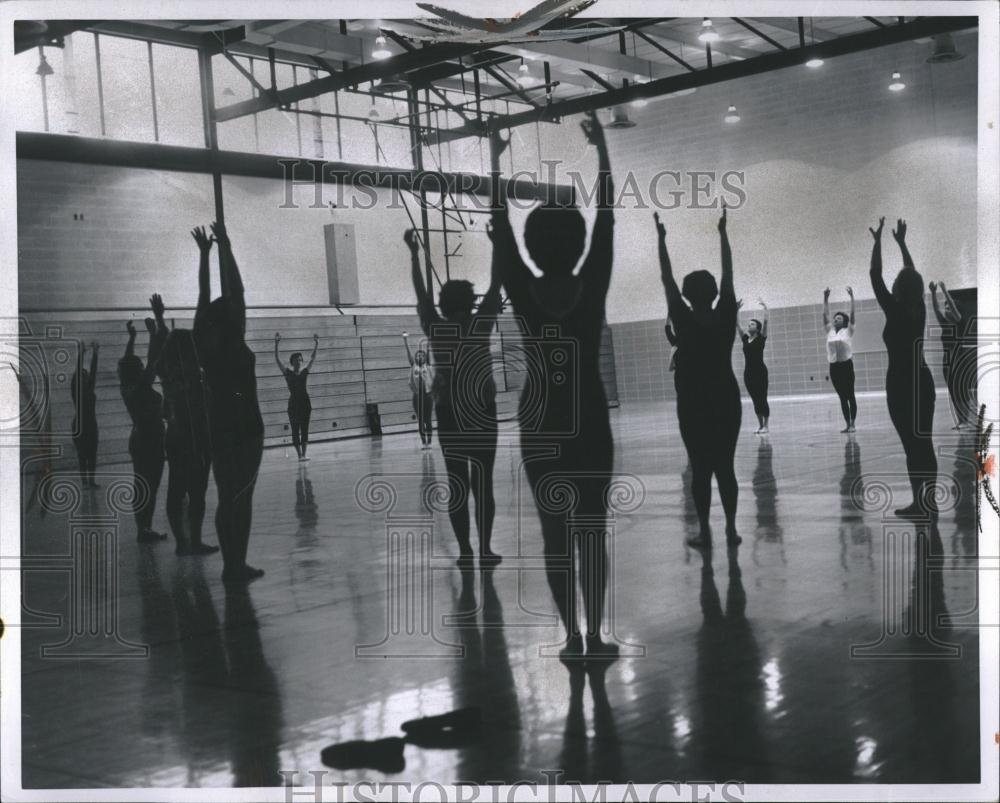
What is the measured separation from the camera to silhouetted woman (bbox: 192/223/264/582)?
3.99m

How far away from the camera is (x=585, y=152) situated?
3.82 metres

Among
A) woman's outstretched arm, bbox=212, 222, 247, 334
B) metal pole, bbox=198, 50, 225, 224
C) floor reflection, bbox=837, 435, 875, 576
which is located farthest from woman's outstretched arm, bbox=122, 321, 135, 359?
floor reflection, bbox=837, 435, 875, 576

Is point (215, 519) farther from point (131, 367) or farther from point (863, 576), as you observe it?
point (863, 576)

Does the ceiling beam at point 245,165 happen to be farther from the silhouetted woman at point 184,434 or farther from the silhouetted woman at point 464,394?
the silhouetted woman at point 184,434

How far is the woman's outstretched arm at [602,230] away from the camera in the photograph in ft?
12.5

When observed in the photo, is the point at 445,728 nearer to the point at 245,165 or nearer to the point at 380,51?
the point at 245,165

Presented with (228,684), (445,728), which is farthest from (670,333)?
(228,684)

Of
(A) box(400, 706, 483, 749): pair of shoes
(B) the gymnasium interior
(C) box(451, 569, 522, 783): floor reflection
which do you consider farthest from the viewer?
(B) the gymnasium interior

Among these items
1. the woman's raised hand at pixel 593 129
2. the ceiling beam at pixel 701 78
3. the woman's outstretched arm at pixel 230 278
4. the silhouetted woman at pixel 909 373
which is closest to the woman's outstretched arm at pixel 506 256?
the ceiling beam at pixel 701 78

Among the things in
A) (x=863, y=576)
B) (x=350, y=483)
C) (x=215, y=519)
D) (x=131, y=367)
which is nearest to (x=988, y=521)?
(x=863, y=576)

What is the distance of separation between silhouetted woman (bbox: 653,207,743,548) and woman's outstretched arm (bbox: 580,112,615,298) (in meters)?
0.24

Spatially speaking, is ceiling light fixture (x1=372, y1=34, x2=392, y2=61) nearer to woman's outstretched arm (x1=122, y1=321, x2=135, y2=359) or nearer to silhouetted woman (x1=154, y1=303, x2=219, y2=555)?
silhouetted woman (x1=154, y1=303, x2=219, y2=555)

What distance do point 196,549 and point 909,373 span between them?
2986 millimetres

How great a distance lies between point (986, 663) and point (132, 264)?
11.4ft
